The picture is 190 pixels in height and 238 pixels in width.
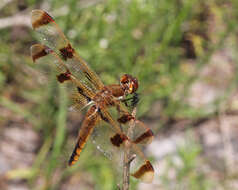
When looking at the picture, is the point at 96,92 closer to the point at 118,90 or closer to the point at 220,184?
the point at 118,90

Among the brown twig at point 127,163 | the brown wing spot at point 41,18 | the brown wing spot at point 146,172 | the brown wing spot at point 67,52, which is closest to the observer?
the brown twig at point 127,163

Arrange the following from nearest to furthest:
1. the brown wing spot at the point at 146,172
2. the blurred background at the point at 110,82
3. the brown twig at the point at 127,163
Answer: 1. the brown twig at the point at 127,163
2. the brown wing spot at the point at 146,172
3. the blurred background at the point at 110,82

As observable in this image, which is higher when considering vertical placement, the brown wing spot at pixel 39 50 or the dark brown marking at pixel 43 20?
the dark brown marking at pixel 43 20

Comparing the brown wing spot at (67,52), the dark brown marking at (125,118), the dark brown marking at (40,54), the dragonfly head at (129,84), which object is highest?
the brown wing spot at (67,52)

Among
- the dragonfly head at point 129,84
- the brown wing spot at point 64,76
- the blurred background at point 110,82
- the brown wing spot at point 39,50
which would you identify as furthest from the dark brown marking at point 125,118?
the blurred background at point 110,82

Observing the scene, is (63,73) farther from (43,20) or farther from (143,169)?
(143,169)

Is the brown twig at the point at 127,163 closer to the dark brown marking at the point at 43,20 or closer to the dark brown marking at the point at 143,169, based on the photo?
the dark brown marking at the point at 143,169

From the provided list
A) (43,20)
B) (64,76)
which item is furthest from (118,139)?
(43,20)

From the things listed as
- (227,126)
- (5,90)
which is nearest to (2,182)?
(5,90)
